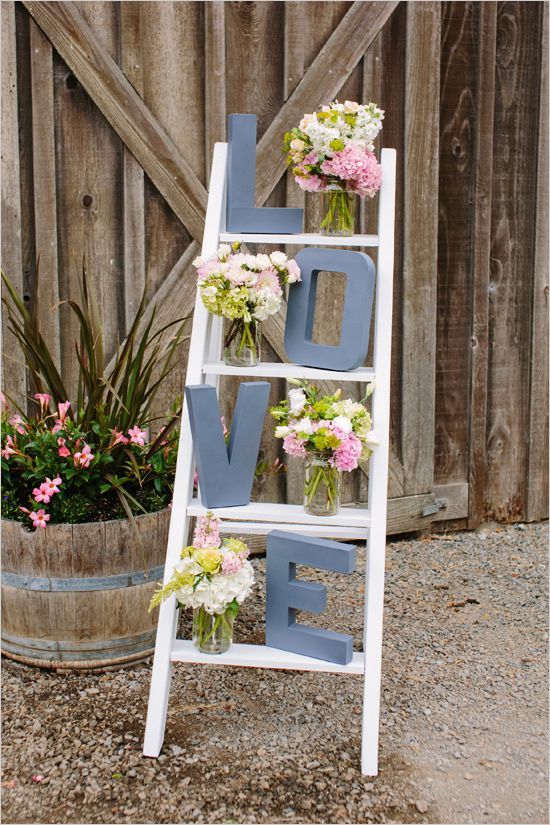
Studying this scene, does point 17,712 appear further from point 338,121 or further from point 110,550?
point 338,121

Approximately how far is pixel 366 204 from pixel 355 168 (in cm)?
126

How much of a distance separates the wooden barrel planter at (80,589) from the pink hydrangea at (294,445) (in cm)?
60

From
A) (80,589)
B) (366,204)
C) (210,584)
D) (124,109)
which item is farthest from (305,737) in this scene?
(124,109)

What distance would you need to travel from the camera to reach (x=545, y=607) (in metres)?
3.79

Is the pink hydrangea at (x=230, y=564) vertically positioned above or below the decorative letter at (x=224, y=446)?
below

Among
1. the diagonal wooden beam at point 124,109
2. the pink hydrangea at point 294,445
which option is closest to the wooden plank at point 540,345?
the diagonal wooden beam at point 124,109

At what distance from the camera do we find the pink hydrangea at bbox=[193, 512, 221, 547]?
2650mm

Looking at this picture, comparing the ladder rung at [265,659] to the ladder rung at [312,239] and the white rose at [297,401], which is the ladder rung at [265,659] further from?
the ladder rung at [312,239]

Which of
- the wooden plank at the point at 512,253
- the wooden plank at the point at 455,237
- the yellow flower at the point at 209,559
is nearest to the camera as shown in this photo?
the yellow flower at the point at 209,559

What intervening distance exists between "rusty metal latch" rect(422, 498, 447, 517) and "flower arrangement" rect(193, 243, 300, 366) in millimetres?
1880

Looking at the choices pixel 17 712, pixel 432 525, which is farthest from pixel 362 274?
pixel 432 525

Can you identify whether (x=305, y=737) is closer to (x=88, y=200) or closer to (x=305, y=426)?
(x=305, y=426)

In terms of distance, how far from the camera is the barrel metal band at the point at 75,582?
2980 millimetres

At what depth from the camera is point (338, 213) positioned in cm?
292
